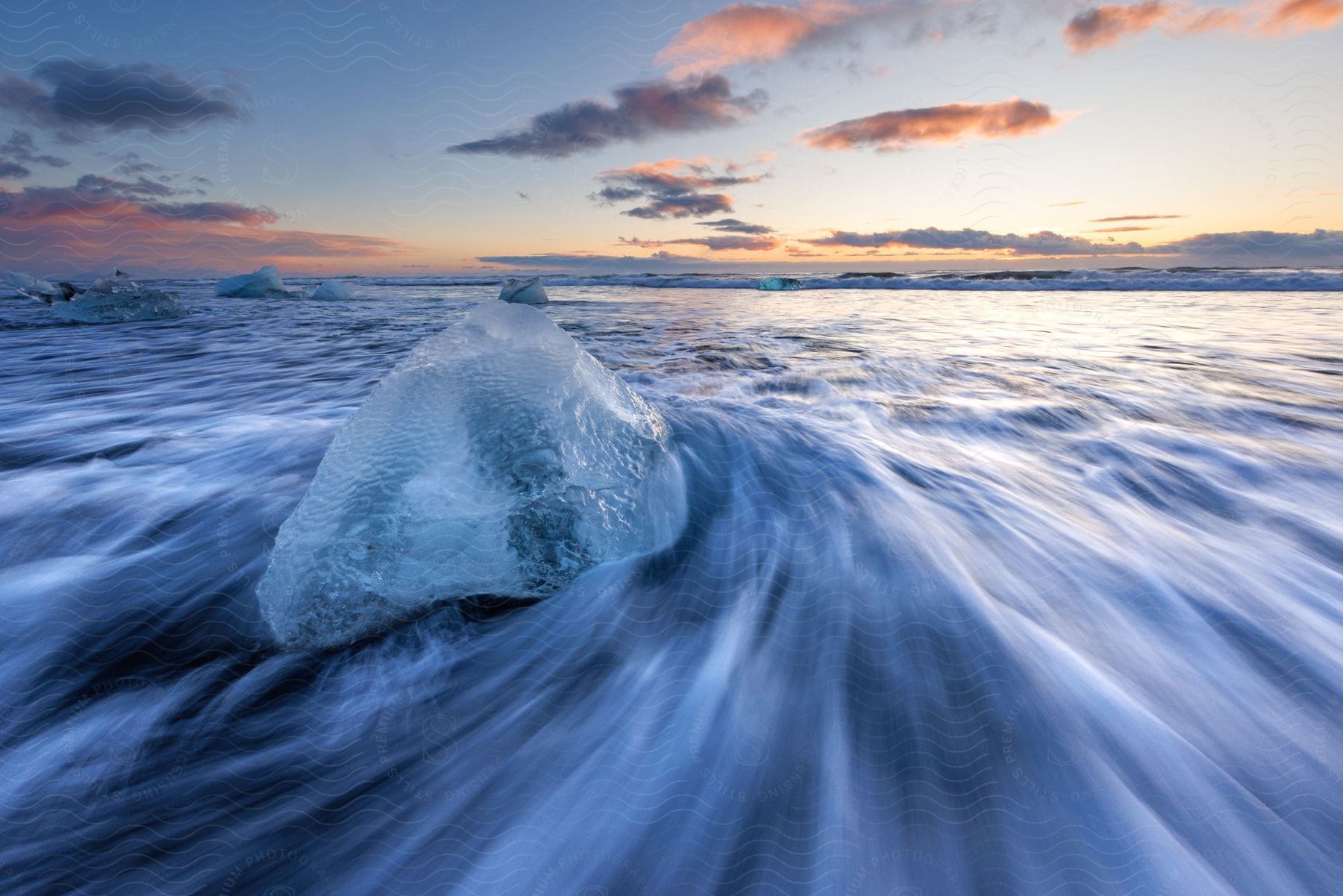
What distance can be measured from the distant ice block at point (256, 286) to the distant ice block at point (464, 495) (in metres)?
19.8

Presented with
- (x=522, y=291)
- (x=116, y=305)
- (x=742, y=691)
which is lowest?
(x=742, y=691)

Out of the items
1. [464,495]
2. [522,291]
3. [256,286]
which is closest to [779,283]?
[522,291]

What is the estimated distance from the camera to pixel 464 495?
1915 mm

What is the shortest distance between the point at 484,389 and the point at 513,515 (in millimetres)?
579

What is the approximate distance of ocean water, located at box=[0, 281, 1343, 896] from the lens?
1.15 m

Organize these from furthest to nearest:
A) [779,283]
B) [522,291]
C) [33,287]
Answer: [779,283] < [33,287] < [522,291]

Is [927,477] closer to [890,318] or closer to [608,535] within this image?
[608,535]

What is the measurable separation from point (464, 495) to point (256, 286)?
20.9 metres

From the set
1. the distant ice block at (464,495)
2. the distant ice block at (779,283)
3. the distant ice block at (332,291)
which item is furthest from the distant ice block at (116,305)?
the distant ice block at (779,283)

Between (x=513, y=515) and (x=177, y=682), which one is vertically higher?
(x=513, y=515)

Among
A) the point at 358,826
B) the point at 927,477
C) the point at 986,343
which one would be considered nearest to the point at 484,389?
the point at 358,826

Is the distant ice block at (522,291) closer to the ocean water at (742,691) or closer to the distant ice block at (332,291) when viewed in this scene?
the ocean water at (742,691)

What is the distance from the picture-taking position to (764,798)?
126cm

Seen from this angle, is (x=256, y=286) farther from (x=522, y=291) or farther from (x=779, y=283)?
(x=779, y=283)
